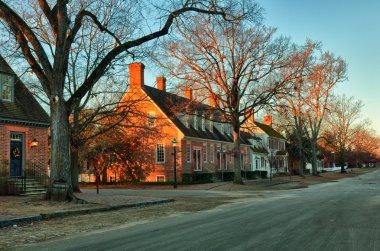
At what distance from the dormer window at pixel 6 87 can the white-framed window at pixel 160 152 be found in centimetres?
1752

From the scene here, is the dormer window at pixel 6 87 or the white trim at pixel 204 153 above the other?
the dormer window at pixel 6 87

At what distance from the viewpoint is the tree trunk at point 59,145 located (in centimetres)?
1631

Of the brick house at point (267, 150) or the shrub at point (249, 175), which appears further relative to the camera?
the brick house at point (267, 150)

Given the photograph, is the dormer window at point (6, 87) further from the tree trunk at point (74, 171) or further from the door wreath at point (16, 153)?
the tree trunk at point (74, 171)

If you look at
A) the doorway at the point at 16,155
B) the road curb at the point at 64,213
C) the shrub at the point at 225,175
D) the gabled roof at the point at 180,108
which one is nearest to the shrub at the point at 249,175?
the shrub at the point at 225,175

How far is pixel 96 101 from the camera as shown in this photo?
26141 millimetres

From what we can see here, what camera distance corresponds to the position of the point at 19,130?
22734mm

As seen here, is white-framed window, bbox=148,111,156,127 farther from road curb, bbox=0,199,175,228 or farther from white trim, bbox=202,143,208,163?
white trim, bbox=202,143,208,163

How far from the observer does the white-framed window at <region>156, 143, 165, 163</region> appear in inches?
1508

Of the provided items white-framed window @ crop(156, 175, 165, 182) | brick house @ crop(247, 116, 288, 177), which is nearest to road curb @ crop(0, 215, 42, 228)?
white-framed window @ crop(156, 175, 165, 182)

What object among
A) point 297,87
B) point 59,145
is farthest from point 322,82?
point 59,145

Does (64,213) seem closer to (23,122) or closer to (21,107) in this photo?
(23,122)

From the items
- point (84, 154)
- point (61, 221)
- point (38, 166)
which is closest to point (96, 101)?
point (38, 166)

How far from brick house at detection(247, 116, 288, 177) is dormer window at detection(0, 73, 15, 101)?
35.6m
